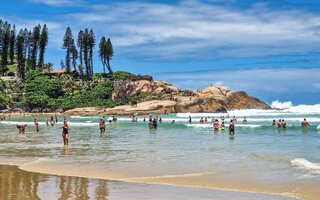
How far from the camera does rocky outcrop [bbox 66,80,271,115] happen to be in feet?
307

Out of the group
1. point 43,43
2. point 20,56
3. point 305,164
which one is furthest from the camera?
point 20,56

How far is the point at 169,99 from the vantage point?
97188mm

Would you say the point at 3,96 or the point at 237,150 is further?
the point at 3,96

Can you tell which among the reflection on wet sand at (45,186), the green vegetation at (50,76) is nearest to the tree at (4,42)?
the green vegetation at (50,76)

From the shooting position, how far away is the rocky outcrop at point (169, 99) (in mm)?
93438

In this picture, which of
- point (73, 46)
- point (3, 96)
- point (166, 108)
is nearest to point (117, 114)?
point (166, 108)

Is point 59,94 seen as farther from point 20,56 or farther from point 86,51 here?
point 20,56

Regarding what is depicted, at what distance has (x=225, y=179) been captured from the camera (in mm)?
15273

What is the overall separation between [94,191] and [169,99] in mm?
84608

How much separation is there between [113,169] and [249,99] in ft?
300

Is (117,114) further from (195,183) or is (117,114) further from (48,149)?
(195,183)

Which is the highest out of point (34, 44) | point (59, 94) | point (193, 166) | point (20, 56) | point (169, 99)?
point (34, 44)

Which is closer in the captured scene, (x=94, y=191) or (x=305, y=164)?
(x=94, y=191)

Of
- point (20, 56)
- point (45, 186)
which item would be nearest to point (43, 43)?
point (20, 56)
